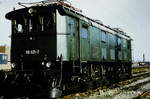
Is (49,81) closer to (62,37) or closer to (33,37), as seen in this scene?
(62,37)

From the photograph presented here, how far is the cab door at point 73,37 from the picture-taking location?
40.2ft

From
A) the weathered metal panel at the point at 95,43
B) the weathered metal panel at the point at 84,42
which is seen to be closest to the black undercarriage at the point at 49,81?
the weathered metal panel at the point at 84,42

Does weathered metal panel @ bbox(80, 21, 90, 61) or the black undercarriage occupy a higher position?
weathered metal panel @ bbox(80, 21, 90, 61)

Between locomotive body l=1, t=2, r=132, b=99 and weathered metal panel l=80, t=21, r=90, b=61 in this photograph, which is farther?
weathered metal panel l=80, t=21, r=90, b=61

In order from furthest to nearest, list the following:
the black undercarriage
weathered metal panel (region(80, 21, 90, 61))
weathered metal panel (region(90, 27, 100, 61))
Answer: weathered metal panel (region(90, 27, 100, 61))
weathered metal panel (region(80, 21, 90, 61))
the black undercarriage

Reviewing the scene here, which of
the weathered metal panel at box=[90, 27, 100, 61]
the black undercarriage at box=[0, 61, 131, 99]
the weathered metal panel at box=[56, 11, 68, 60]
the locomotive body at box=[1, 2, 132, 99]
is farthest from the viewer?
the weathered metal panel at box=[90, 27, 100, 61]

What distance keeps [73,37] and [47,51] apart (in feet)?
5.87

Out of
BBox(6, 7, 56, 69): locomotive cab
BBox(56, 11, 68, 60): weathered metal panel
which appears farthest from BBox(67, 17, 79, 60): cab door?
BBox(6, 7, 56, 69): locomotive cab

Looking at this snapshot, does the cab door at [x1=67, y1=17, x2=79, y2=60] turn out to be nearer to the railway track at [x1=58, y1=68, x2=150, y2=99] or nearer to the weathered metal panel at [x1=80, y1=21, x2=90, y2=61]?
the weathered metal panel at [x1=80, y1=21, x2=90, y2=61]

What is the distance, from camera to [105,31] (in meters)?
17.9

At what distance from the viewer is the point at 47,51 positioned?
11422mm

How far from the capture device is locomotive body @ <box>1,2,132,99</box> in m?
11.3

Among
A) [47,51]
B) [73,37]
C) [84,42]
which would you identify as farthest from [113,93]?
[47,51]

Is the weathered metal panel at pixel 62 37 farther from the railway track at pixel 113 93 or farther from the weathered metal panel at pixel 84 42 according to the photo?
the railway track at pixel 113 93
